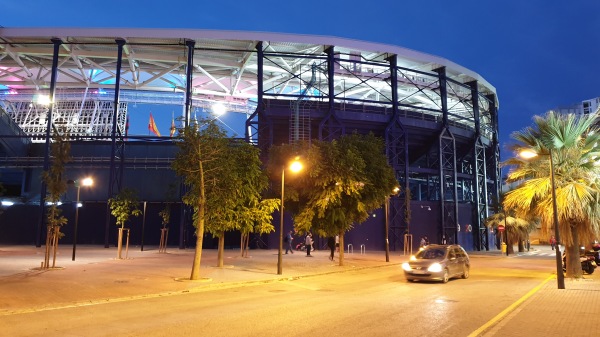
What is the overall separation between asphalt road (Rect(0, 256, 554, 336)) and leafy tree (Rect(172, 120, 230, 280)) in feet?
10.00

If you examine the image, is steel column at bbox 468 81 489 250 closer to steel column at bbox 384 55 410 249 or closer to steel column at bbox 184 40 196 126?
steel column at bbox 384 55 410 249

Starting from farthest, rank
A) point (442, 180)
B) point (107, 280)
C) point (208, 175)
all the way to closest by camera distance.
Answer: point (442, 180) → point (208, 175) → point (107, 280)

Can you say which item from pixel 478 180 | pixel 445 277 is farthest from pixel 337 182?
pixel 478 180

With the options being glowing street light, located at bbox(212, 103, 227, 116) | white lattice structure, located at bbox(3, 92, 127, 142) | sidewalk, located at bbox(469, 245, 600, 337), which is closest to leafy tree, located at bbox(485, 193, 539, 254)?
sidewalk, located at bbox(469, 245, 600, 337)

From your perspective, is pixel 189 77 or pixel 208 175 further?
pixel 189 77

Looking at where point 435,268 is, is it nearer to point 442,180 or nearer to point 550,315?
point 550,315

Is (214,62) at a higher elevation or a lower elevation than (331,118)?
higher

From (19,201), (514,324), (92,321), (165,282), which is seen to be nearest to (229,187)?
(165,282)

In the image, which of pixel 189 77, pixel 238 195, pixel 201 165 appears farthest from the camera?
pixel 189 77

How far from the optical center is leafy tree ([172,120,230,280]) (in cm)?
1731

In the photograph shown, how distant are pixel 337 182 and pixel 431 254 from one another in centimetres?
632

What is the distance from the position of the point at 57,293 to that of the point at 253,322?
7.17 m

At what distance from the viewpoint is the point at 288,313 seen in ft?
35.4

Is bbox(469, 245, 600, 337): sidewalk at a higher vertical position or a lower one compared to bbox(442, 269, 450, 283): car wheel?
lower
